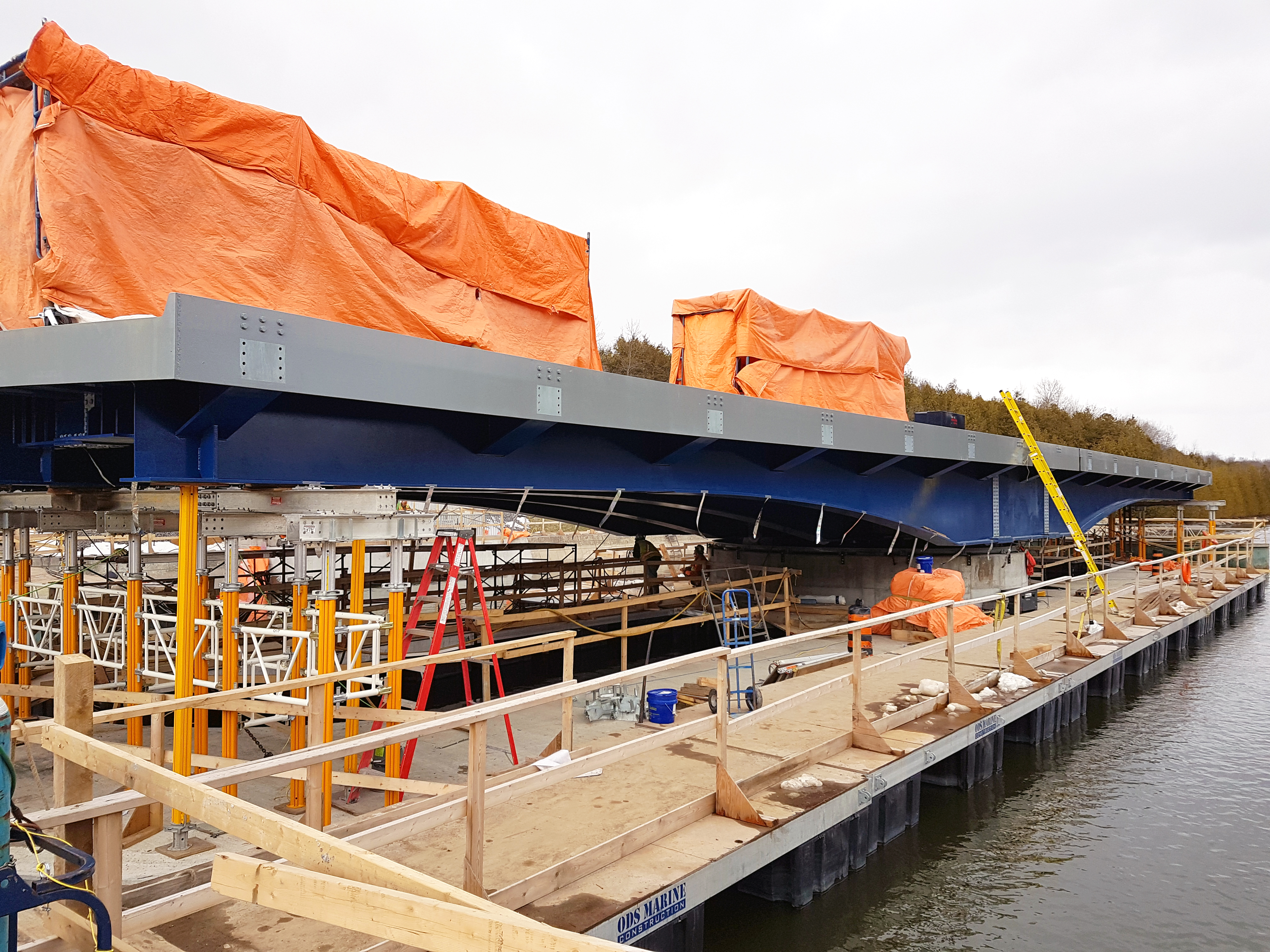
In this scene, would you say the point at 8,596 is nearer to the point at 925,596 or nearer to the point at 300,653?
the point at 300,653

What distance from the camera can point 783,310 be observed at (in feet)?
50.0

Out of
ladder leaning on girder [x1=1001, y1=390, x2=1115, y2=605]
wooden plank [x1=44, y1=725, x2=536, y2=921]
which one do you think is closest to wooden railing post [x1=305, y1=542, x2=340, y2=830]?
wooden plank [x1=44, y1=725, x2=536, y2=921]

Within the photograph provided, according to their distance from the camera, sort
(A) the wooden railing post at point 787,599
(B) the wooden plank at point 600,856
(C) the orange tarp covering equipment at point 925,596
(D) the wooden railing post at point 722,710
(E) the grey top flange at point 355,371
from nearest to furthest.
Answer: (B) the wooden plank at point 600,856 < (D) the wooden railing post at point 722,710 < (E) the grey top flange at point 355,371 < (C) the orange tarp covering equipment at point 925,596 < (A) the wooden railing post at point 787,599

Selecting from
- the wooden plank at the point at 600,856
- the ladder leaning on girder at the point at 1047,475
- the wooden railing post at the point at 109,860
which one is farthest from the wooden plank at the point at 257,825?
the ladder leaning on girder at the point at 1047,475

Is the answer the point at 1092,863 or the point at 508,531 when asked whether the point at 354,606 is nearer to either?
the point at 1092,863

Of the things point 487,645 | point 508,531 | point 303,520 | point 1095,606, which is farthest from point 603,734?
point 508,531

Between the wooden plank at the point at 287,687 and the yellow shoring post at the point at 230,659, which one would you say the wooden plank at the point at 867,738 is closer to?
the wooden plank at the point at 287,687

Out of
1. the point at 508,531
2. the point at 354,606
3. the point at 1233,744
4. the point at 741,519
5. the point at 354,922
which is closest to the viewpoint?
the point at 354,922

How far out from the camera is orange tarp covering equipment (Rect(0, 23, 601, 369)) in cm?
713

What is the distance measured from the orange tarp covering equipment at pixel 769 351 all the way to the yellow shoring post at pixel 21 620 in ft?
32.3

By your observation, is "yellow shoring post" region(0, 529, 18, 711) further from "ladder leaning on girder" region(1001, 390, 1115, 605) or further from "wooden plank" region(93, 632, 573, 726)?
"ladder leaning on girder" region(1001, 390, 1115, 605)

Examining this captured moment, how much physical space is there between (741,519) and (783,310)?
4.86 m

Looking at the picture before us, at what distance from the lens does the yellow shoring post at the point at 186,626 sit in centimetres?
675

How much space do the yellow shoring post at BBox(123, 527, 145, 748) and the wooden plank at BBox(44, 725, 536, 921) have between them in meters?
4.79
